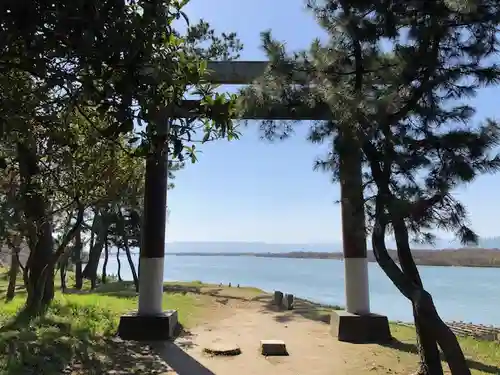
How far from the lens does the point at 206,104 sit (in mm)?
2480

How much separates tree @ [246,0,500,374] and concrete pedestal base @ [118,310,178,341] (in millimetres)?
3652

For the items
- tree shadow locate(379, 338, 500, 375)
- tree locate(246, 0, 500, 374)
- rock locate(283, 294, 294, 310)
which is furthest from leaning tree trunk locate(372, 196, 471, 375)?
rock locate(283, 294, 294, 310)

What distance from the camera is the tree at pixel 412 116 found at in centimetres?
341

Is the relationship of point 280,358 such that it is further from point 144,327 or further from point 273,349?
point 144,327

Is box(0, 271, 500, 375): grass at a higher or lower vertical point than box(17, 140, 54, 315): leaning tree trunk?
lower

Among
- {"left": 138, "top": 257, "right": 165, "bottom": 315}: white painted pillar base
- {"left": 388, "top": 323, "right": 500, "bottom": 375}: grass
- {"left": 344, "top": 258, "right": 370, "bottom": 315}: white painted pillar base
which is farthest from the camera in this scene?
{"left": 344, "top": 258, "right": 370, "bottom": 315}: white painted pillar base

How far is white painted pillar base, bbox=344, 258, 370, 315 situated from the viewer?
6.75 meters

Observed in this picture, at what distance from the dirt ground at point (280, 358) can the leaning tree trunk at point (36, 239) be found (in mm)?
2070

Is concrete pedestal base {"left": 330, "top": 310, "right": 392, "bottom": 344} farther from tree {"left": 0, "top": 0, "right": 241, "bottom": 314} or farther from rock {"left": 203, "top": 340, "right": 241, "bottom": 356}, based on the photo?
tree {"left": 0, "top": 0, "right": 241, "bottom": 314}

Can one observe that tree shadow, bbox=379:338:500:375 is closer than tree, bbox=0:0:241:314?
No

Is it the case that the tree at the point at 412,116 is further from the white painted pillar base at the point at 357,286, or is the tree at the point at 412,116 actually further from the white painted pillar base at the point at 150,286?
the white painted pillar base at the point at 150,286

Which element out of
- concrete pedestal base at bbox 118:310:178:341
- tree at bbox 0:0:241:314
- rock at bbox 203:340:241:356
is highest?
tree at bbox 0:0:241:314

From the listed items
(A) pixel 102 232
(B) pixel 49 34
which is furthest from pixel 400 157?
(A) pixel 102 232

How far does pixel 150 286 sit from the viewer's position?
6.61m
